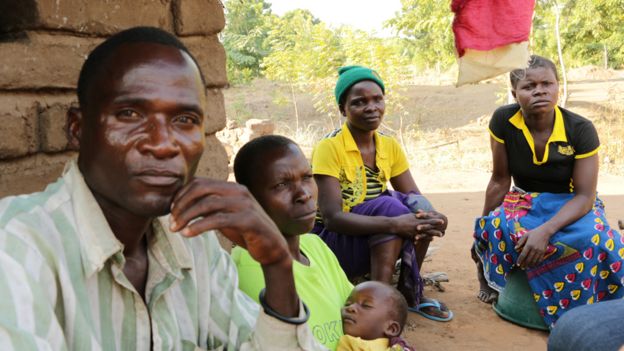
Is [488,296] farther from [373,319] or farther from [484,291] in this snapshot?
[373,319]

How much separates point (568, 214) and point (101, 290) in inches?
122

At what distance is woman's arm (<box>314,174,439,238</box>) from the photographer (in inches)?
133

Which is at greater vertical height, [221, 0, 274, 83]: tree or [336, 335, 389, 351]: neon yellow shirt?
[221, 0, 274, 83]: tree

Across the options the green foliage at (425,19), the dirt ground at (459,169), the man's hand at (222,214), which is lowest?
the dirt ground at (459,169)

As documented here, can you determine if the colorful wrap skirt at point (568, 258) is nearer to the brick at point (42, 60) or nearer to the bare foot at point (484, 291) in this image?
the bare foot at point (484, 291)

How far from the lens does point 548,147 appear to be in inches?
151

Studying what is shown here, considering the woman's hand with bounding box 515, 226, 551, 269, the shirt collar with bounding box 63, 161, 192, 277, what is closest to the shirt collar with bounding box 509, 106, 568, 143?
the woman's hand with bounding box 515, 226, 551, 269

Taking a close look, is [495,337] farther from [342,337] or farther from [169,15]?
[169,15]

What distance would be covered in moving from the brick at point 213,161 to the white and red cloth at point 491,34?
123 cm

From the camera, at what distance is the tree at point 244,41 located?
2316cm

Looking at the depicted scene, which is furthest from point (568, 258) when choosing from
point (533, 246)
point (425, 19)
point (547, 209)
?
point (425, 19)

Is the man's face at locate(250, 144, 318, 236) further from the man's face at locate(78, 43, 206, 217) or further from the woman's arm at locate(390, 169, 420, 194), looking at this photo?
the woman's arm at locate(390, 169, 420, 194)

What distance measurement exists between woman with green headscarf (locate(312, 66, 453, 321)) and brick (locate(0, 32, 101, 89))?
5.39 feet

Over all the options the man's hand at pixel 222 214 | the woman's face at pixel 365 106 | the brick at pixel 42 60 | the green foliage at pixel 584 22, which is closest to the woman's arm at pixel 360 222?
the woman's face at pixel 365 106
